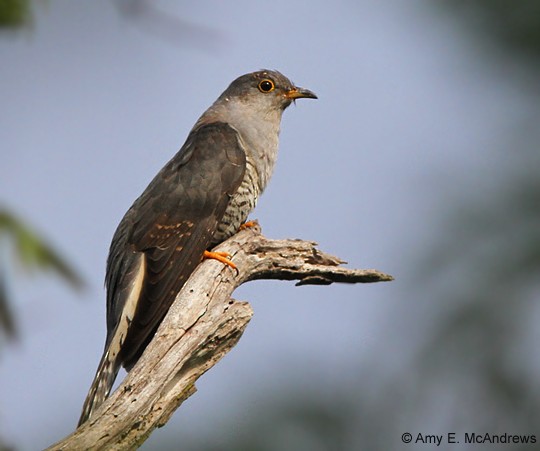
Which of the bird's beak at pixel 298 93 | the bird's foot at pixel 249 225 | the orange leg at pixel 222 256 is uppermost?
the bird's beak at pixel 298 93

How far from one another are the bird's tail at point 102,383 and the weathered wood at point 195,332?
48 centimetres

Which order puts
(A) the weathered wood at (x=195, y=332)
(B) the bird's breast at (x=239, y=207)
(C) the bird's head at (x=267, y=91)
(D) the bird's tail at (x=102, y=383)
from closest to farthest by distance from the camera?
1. (A) the weathered wood at (x=195, y=332)
2. (D) the bird's tail at (x=102, y=383)
3. (B) the bird's breast at (x=239, y=207)
4. (C) the bird's head at (x=267, y=91)

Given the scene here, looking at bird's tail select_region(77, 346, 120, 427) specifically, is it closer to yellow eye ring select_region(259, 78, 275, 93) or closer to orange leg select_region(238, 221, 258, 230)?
orange leg select_region(238, 221, 258, 230)

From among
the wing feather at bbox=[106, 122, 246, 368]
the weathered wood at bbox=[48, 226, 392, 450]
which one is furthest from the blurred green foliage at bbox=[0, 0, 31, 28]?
the weathered wood at bbox=[48, 226, 392, 450]

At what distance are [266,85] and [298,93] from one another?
244 millimetres

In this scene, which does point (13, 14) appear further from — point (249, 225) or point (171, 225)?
point (249, 225)

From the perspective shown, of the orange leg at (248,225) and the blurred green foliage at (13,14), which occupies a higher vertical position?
the blurred green foliage at (13,14)

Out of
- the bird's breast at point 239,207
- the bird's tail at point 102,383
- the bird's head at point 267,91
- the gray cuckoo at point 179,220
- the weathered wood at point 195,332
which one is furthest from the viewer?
the bird's head at point 267,91

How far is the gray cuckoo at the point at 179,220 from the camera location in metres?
5.00

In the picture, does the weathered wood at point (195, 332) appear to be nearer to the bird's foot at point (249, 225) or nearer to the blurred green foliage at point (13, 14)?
the bird's foot at point (249, 225)

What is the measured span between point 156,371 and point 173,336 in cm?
26

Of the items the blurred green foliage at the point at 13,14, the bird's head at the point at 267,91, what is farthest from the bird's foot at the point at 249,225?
the blurred green foliage at the point at 13,14

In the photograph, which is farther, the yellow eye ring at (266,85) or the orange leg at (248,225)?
the yellow eye ring at (266,85)

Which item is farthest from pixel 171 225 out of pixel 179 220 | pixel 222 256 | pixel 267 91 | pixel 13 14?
pixel 267 91
